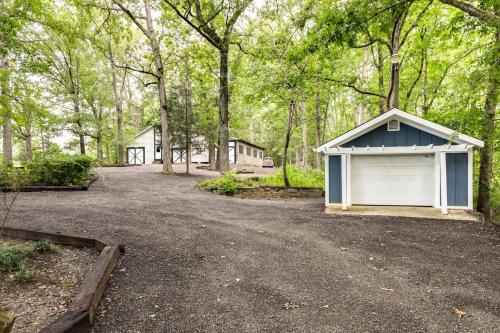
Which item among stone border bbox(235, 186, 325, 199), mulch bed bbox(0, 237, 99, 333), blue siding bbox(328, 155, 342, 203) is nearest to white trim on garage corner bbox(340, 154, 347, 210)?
blue siding bbox(328, 155, 342, 203)

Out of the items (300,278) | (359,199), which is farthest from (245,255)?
(359,199)

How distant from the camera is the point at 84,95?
24.2 metres

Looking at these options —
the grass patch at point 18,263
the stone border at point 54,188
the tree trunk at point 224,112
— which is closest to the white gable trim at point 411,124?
the tree trunk at point 224,112

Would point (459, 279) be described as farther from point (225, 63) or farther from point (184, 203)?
point (225, 63)

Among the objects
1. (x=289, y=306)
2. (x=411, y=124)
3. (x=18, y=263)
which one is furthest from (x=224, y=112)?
(x=289, y=306)

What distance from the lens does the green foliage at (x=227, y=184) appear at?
12500 millimetres

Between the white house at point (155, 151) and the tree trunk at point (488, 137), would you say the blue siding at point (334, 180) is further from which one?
the white house at point (155, 151)

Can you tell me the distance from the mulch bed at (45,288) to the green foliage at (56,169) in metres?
7.10

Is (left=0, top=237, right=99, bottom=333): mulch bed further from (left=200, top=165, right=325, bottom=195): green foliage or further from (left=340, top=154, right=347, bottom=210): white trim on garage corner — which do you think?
(left=200, top=165, right=325, bottom=195): green foliage

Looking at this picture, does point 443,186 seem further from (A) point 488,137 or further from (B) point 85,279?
(B) point 85,279

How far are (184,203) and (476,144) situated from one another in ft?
28.2

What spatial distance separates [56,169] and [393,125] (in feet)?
39.0

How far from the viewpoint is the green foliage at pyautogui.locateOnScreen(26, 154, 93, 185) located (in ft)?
35.1

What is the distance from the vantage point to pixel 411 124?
8.91m
